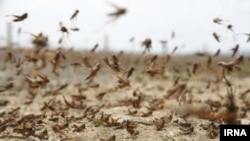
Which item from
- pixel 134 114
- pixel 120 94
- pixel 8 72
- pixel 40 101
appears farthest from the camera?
pixel 8 72

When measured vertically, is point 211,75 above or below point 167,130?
above

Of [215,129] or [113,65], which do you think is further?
[113,65]

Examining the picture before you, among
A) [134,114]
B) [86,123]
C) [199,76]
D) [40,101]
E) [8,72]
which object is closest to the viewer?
[86,123]

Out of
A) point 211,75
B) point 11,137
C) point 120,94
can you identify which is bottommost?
point 11,137

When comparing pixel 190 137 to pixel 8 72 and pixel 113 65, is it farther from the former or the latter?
pixel 8 72

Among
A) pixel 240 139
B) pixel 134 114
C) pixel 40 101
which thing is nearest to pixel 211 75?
pixel 40 101

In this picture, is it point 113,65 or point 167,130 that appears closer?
point 167,130

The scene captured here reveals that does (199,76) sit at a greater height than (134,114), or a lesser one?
greater

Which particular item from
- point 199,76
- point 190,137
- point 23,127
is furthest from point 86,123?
point 199,76

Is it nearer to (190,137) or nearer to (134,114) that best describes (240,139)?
(190,137)

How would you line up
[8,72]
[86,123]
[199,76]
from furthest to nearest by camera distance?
[199,76] < [8,72] < [86,123]
